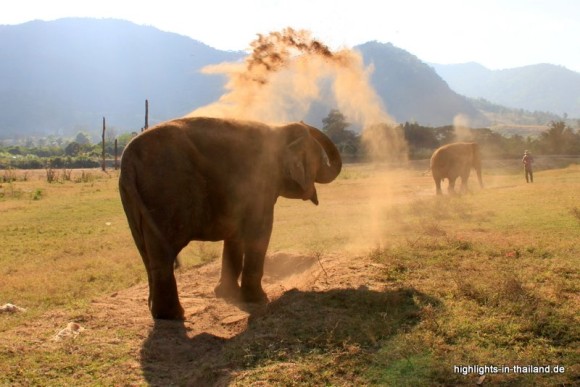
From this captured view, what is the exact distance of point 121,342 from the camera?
22.5ft

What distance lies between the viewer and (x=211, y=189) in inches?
319

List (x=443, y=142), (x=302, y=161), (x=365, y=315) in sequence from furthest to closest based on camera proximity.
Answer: (x=443, y=142), (x=302, y=161), (x=365, y=315)

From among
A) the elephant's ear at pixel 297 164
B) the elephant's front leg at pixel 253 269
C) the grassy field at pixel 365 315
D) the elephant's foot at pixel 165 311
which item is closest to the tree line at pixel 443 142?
the grassy field at pixel 365 315

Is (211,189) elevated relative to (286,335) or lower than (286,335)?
elevated

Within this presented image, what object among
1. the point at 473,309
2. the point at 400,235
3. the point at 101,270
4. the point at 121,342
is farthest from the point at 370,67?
the point at 121,342

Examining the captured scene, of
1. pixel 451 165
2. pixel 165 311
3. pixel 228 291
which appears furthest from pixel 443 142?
pixel 165 311

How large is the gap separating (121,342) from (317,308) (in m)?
2.52

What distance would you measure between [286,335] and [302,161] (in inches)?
158

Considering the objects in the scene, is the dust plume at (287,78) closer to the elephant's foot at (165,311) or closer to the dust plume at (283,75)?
the dust plume at (283,75)

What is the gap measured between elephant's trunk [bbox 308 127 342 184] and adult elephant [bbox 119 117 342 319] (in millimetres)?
605

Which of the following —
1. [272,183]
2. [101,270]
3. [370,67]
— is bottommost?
[101,270]

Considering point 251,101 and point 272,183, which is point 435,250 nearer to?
point 272,183

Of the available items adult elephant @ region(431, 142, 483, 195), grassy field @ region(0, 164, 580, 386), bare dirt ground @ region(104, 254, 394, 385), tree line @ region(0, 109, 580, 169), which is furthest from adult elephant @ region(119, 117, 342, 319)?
tree line @ region(0, 109, 580, 169)

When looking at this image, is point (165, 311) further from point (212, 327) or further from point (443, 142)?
point (443, 142)
